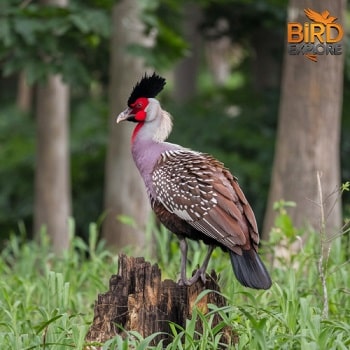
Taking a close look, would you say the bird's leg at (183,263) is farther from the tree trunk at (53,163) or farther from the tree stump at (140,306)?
the tree trunk at (53,163)

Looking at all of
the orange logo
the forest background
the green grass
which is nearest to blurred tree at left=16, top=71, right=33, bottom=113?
the forest background

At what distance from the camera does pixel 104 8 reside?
37.2 feet

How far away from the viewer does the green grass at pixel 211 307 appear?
5.73 meters

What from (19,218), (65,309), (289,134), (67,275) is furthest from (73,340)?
(19,218)

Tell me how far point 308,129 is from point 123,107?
8.99ft

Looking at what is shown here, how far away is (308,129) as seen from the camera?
33.0 ft

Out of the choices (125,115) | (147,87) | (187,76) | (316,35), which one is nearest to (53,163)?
(316,35)

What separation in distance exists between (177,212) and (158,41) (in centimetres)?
551

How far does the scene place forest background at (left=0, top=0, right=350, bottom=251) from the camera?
10.1m

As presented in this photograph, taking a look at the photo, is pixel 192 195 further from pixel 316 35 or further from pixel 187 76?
pixel 187 76

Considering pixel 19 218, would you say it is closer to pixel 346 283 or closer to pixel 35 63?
→ pixel 35 63

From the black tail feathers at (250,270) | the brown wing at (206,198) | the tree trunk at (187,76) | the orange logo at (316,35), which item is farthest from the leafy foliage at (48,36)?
the tree trunk at (187,76)

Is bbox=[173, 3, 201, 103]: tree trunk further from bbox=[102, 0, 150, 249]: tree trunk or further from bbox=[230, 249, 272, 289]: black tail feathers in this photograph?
bbox=[230, 249, 272, 289]: black tail feathers

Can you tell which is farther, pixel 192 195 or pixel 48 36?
pixel 48 36
